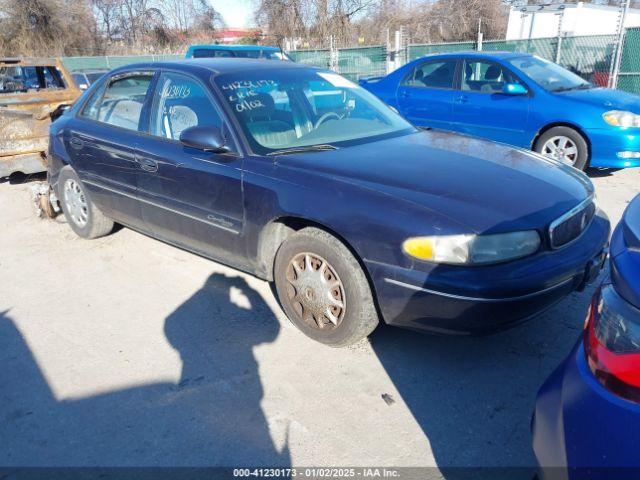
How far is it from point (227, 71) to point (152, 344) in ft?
6.37

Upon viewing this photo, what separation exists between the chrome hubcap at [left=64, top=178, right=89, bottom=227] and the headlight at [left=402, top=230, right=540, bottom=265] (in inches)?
141

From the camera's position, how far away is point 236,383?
289cm

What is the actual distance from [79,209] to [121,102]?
1242 millimetres

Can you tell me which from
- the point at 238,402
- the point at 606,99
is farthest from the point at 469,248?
the point at 606,99

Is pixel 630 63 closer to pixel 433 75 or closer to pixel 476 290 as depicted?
pixel 433 75

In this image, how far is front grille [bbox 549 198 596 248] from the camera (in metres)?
2.74

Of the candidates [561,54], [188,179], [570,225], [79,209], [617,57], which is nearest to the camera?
[570,225]

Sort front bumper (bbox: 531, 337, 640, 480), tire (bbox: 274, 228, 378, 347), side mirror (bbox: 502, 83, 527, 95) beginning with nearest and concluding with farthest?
front bumper (bbox: 531, 337, 640, 480)
tire (bbox: 274, 228, 378, 347)
side mirror (bbox: 502, 83, 527, 95)

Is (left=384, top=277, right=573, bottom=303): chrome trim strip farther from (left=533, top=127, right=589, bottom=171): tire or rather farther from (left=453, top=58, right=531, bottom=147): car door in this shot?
(left=453, top=58, right=531, bottom=147): car door

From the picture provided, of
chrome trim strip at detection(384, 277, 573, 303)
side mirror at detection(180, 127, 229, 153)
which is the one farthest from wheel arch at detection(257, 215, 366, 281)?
chrome trim strip at detection(384, 277, 573, 303)

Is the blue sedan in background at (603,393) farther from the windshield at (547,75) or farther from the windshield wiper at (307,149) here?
the windshield at (547,75)

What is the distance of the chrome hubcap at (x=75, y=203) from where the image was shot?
498 centimetres

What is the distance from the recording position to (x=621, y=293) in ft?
4.56

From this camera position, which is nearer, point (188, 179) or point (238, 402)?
point (238, 402)
